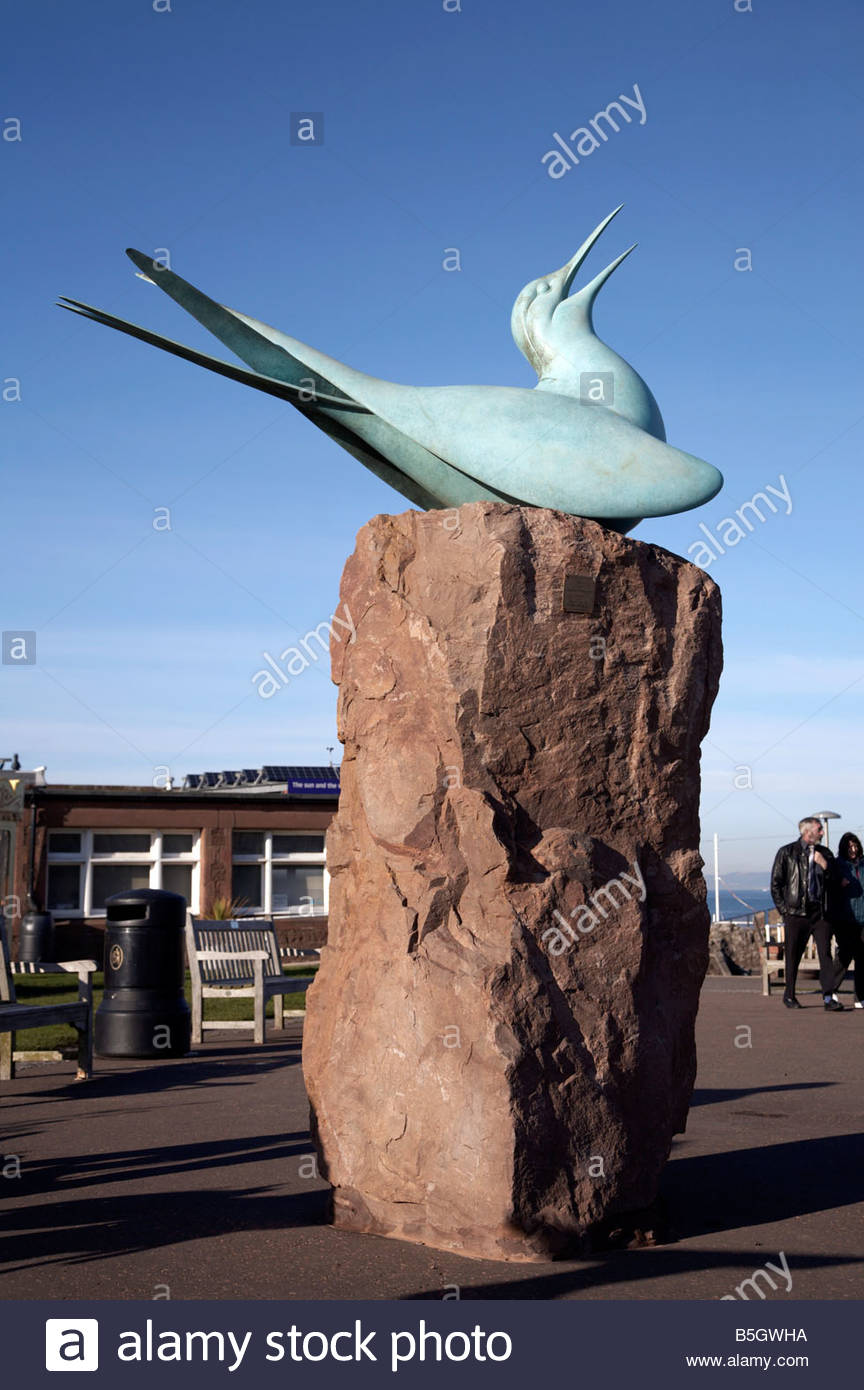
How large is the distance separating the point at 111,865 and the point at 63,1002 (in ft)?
31.1

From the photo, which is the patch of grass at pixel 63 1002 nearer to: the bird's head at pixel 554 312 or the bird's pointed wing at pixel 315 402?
the bird's pointed wing at pixel 315 402

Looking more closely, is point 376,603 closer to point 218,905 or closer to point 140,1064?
point 140,1064

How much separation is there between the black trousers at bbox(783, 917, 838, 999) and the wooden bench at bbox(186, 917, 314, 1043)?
194 inches

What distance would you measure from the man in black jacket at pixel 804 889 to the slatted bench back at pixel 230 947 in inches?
196

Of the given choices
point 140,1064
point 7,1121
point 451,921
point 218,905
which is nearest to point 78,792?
point 218,905

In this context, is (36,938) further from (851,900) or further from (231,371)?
(231,371)

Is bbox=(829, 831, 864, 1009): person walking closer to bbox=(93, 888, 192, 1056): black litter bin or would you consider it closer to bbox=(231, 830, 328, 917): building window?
bbox=(93, 888, 192, 1056): black litter bin

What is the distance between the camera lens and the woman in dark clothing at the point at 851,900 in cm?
1225

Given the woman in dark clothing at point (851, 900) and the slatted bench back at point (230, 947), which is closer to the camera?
the slatted bench back at point (230, 947)

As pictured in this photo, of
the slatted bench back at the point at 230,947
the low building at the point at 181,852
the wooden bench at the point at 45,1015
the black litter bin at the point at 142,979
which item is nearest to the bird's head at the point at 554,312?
the wooden bench at the point at 45,1015

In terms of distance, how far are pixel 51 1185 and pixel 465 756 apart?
2.94 m

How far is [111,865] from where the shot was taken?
22.3 m

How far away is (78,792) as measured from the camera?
71.2 ft
